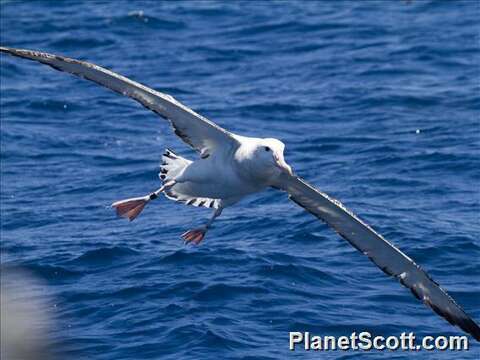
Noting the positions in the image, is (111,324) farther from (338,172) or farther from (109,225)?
(338,172)

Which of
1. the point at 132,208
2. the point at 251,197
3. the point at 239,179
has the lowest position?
the point at 251,197

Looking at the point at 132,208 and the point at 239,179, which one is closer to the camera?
the point at 239,179

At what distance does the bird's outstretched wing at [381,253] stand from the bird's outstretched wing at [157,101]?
874 mm

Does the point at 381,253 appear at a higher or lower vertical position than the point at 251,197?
higher

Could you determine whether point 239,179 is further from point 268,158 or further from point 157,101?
point 157,101

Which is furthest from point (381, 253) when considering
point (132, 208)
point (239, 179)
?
point (132, 208)

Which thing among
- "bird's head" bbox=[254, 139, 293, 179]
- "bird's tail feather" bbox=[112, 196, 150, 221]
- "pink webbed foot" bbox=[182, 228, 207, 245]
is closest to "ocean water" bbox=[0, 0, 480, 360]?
"pink webbed foot" bbox=[182, 228, 207, 245]

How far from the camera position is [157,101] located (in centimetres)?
1154

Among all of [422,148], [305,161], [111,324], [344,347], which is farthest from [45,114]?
[344,347]

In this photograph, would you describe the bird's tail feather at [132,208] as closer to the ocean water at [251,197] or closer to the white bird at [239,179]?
the white bird at [239,179]

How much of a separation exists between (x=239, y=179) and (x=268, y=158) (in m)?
0.51

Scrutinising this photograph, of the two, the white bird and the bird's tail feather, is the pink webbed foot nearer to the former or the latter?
the white bird

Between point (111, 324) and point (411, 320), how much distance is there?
12.0ft

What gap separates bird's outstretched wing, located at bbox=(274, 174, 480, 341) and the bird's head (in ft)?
1.85
